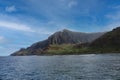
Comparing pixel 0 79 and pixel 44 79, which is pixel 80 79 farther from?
pixel 0 79

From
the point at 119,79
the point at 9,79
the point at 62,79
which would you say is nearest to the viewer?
the point at 119,79

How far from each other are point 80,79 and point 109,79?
5.67 metres

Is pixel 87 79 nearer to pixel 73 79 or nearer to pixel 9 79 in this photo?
pixel 73 79

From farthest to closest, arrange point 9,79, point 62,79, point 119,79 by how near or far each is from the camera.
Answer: point 9,79 < point 62,79 < point 119,79

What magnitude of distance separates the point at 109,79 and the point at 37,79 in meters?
14.3

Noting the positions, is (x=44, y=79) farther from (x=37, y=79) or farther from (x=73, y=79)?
(x=73, y=79)

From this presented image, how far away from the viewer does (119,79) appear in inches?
1676

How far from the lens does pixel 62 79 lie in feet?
149

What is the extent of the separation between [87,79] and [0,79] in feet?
60.7

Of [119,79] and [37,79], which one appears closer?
[119,79]

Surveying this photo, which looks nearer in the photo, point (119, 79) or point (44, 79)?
point (119, 79)

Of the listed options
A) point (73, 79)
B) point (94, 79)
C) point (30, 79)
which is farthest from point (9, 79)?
point (94, 79)

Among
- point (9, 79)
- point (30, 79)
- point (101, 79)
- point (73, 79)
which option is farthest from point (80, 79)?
point (9, 79)

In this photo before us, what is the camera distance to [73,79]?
45375mm
